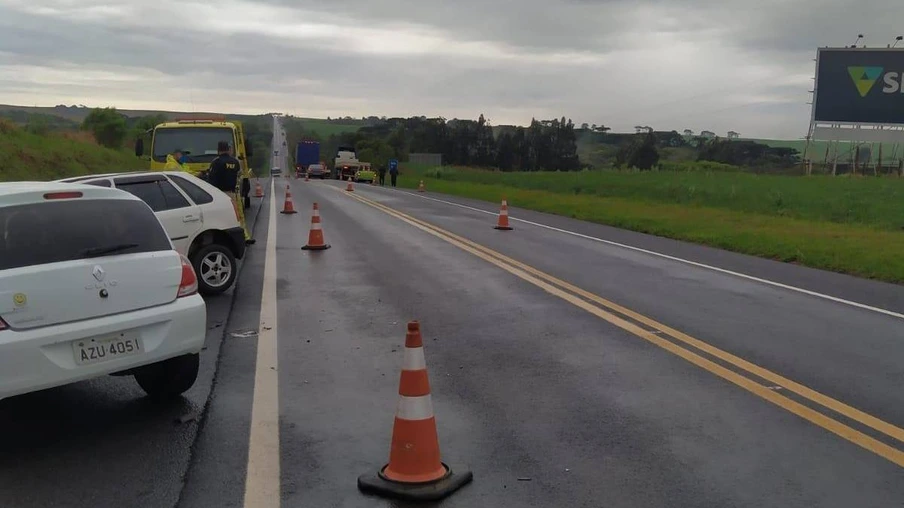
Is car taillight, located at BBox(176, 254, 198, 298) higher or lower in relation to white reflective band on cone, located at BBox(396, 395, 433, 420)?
higher

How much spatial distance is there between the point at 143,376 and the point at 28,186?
1.60m

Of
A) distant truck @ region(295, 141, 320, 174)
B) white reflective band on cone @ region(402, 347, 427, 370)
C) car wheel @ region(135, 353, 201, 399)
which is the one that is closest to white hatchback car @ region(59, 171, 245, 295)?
car wheel @ region(135, 353, 201, 399)

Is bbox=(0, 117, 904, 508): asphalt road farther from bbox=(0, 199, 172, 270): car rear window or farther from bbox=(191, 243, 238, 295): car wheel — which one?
bbox=(0, 199, 172, 270): car rear window

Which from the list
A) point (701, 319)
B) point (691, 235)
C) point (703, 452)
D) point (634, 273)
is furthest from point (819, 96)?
→ point (703, 452)

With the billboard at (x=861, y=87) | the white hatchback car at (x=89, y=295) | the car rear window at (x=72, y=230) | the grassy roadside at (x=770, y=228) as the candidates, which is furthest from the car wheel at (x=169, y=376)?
the billboard at (x=861, y=87)

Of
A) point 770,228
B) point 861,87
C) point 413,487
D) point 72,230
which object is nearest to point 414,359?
point 413,487

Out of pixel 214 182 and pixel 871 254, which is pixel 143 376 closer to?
pixel 214 182

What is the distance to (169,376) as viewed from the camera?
660cm

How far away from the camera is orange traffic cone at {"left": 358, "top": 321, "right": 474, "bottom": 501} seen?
189 inches

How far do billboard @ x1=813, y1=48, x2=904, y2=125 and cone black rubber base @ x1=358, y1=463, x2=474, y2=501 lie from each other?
195 ft

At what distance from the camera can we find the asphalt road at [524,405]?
194 inches

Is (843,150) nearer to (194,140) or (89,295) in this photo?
(194,140)

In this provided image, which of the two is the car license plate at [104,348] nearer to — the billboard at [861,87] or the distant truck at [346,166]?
the billboard at [861,87]

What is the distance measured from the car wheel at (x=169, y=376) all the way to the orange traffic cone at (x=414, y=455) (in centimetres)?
220
